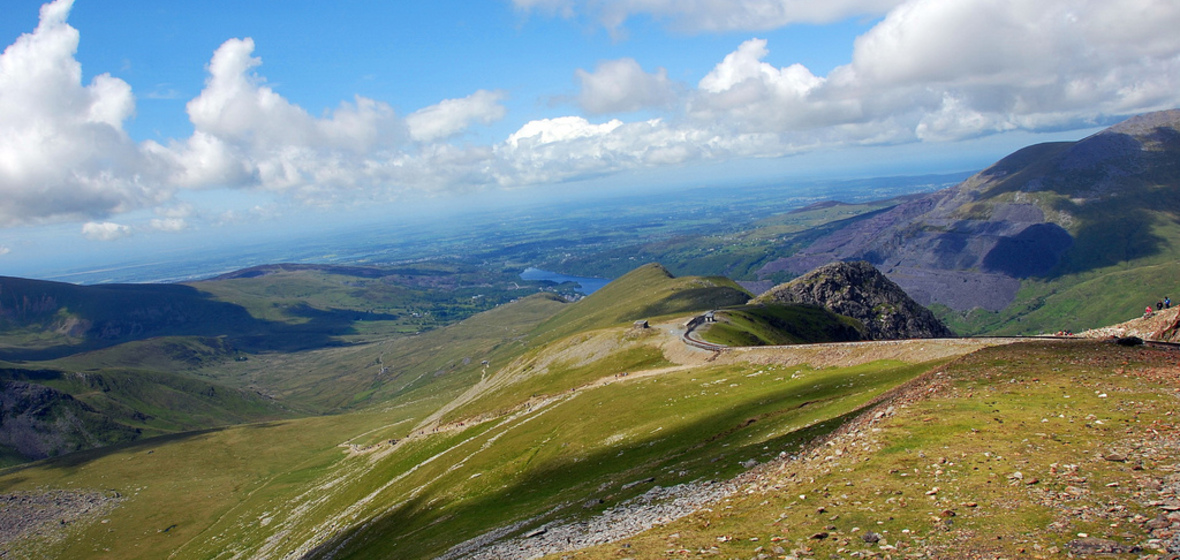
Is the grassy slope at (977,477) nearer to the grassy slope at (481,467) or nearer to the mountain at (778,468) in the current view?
the mountain at (778,468)

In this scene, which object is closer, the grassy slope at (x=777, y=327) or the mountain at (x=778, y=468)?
the mountain at (x=778, y=468)

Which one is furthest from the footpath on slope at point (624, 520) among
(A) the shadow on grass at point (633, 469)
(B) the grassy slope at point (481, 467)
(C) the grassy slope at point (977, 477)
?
(B) the grassy slope at point (481, 467)

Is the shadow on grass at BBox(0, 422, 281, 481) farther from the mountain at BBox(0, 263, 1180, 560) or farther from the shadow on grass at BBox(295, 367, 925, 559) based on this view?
the shadow on grass at BBox(295, 367, 925, 559)

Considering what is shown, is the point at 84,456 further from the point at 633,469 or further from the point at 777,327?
the point at 633,469

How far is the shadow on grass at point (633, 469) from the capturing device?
113 feet

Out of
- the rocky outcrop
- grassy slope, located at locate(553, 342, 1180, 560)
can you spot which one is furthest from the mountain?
the rocky outcrop

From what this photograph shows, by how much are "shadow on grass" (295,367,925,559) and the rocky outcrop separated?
135553 millimetres

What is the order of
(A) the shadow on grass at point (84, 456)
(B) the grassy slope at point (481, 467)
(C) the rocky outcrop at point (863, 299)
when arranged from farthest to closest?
(C) the rocky outcrop at point (863, 299)
(A) the shadow on grass at point (84, 456)
(B) the grassy slope at point (481, 467)

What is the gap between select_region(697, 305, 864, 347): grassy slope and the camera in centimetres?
10331

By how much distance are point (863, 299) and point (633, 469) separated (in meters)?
173

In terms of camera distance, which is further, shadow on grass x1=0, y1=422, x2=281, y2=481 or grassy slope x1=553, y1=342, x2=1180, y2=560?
shadow on grass x1=0, y1=422, x2=281, y2=481

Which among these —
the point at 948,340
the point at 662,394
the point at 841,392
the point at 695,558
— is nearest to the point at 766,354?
the point at 662,394

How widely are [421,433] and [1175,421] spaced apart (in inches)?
5093

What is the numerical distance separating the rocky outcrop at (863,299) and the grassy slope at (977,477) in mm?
151629
